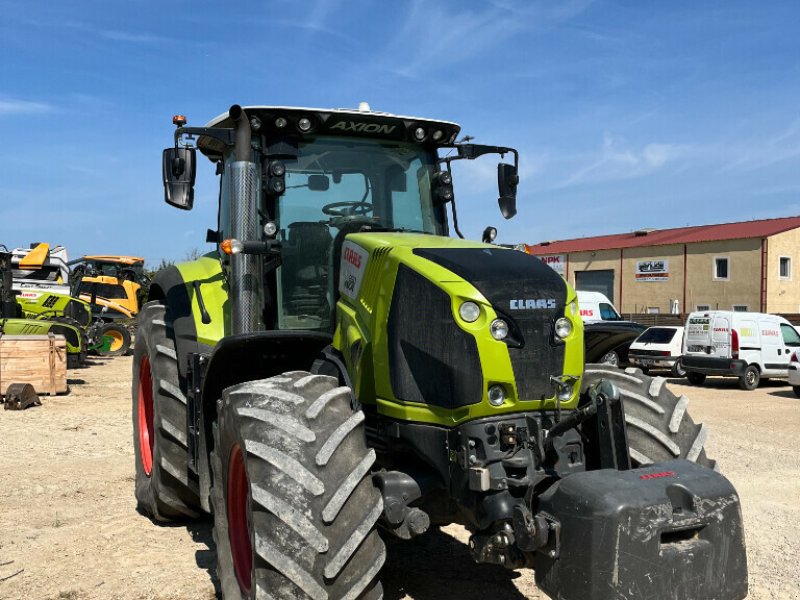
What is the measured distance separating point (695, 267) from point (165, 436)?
36310 millimetres

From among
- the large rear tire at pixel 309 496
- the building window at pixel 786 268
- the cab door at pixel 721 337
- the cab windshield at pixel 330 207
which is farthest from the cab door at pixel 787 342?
the building window at pixel 786 268

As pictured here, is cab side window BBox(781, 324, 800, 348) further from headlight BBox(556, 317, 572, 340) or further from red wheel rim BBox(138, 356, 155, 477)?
headlight BBox(556, 317, 572, 340)

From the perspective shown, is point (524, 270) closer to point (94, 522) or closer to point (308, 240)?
point (308, 240)

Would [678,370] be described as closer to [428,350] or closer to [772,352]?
[772,352]

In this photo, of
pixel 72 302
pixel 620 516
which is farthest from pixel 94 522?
pixel 72 302

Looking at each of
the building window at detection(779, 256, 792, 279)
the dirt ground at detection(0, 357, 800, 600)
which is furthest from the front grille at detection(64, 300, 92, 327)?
the building window at detection(779, 256, 792, 279)

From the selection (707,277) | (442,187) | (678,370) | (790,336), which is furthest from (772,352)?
(707,277)

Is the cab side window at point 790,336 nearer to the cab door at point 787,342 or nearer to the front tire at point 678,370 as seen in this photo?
the cab door at point 787,342

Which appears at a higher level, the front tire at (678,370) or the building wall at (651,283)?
the building wall at (651,283)

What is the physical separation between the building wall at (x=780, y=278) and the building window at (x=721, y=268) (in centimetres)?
206

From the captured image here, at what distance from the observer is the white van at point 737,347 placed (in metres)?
Result: 17.8

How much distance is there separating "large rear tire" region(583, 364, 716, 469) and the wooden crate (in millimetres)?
11329

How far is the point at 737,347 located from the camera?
1770 centimetres

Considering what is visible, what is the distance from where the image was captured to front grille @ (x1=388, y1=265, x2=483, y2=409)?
11.8 ft
